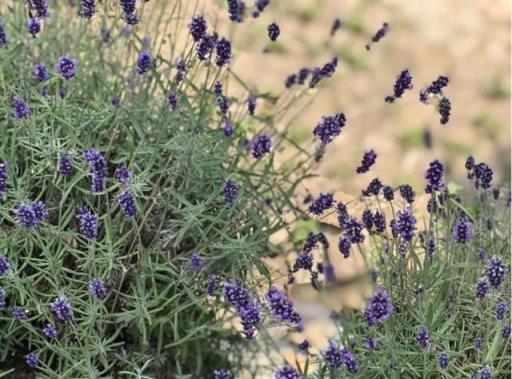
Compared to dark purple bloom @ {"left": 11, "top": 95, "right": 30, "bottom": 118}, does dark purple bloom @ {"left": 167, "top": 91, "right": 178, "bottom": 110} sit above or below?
above

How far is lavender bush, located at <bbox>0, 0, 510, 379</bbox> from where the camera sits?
272 cm

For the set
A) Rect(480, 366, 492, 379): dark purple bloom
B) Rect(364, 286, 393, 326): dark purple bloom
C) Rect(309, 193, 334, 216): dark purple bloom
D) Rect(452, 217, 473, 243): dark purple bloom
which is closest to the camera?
Rect(364, 286, 393, 326): dark purple bloom

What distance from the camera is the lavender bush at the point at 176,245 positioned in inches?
107

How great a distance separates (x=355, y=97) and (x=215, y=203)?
284cm

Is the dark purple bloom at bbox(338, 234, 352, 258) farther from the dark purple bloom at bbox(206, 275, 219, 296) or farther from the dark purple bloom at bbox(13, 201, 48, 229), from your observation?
the dark purple bloom at bbox(13, 201, 48, 229)

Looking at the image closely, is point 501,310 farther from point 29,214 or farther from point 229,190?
point 29,214

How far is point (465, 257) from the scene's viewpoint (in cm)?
309

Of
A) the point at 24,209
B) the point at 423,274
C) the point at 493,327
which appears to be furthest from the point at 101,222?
the point at 493,327

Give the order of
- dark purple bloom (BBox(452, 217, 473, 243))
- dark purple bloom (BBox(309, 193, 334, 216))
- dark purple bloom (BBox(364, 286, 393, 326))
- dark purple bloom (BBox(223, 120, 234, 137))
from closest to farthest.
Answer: dark purple bloom (BBox(364, 286, 393, 326)) → dark purple bloom (BBox(452, 217, 473, 243)) → dark purple bloom (BBox(309, 193, 334, 216)) → dark purple bloom (BBox(223, 120, 234, 137))

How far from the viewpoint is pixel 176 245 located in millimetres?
3061

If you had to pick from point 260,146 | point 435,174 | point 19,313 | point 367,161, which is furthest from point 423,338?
point 19,313

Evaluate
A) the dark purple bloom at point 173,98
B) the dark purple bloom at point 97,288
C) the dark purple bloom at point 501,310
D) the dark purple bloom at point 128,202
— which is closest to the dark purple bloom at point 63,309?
the dark purple bloom at point 97,288

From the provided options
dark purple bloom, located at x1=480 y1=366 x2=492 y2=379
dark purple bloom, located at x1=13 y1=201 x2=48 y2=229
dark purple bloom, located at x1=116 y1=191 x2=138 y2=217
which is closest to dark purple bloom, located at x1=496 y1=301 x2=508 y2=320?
dark purple bloom, located at x1=480 y1=366 x2=492 y2=379

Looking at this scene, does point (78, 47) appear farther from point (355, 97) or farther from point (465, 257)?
point (355, 97)
